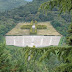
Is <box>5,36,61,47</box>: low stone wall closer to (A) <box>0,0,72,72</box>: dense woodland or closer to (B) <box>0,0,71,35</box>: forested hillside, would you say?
(A) <box>0,0,72,72</box>: dense woodland

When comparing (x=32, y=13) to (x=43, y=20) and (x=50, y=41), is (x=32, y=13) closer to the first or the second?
(x=43, y=20)

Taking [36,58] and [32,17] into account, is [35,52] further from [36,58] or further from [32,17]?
[32,17]

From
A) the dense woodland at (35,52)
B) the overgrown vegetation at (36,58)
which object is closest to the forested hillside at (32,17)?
the dense woodland at (35,52)

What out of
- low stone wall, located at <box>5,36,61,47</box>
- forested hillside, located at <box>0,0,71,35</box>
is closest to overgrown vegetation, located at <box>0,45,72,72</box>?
low stone wall, located at <box>5,36,61,47</box>

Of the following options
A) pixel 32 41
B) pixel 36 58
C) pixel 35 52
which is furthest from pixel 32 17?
pixel 35 52

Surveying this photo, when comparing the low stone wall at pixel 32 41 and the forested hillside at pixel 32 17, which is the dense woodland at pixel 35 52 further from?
the low stone wall at pixel 32 41
